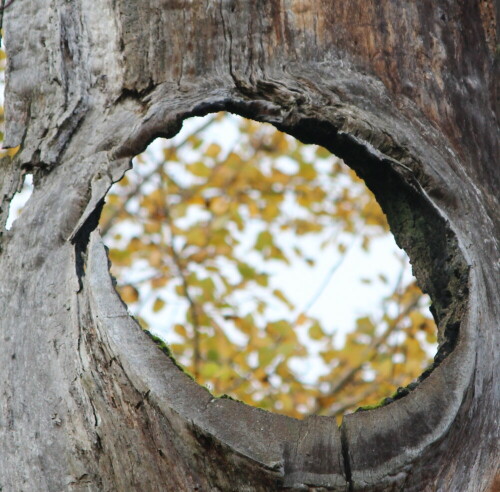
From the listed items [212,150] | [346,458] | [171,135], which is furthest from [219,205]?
[346,458]

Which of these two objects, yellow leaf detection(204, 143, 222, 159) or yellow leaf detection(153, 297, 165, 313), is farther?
yellow leaf detection(204, 143, 222, 159)

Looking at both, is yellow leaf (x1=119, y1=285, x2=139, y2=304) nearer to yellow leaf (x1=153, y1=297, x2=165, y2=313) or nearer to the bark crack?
yellow leaf (x1=153, y1=297, x2=165, y2=313)

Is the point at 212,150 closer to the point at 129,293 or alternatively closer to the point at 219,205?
the point at 219,205

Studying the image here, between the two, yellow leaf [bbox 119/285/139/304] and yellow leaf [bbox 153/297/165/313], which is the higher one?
yellow leaf [bbox 119/285/139/304]

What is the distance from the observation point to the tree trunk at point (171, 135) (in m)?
1.13

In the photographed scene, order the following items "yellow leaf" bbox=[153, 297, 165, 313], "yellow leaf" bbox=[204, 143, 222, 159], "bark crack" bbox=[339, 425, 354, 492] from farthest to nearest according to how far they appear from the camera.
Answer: "yellow leaf" bbox=[204, 143, 222, 159] < "yellow leaf" bbox=[153, 297, 165, 313] < "bark crack" bbox=[339, 425, 354, 492]

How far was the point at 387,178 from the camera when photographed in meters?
1.45

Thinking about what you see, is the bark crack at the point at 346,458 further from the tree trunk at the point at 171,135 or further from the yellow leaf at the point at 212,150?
the yellow leaf at the point at 212,150

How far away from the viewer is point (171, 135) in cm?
139

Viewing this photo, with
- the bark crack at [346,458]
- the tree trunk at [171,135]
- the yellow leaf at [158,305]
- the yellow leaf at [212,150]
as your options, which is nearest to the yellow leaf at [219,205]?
the yellow leaf at [212,150]

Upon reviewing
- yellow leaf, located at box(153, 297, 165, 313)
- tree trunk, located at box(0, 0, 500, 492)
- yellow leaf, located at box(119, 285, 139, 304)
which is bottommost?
tree trunk, located at box(0, 0, 500, 492)

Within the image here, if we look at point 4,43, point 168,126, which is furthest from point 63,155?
point 4,43

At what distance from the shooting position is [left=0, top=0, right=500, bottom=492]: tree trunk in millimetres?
1135

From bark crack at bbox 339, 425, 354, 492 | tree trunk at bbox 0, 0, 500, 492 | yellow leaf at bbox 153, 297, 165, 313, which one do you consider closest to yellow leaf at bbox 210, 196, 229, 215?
yellow leaf at bbox 153, 297, 165, 313
